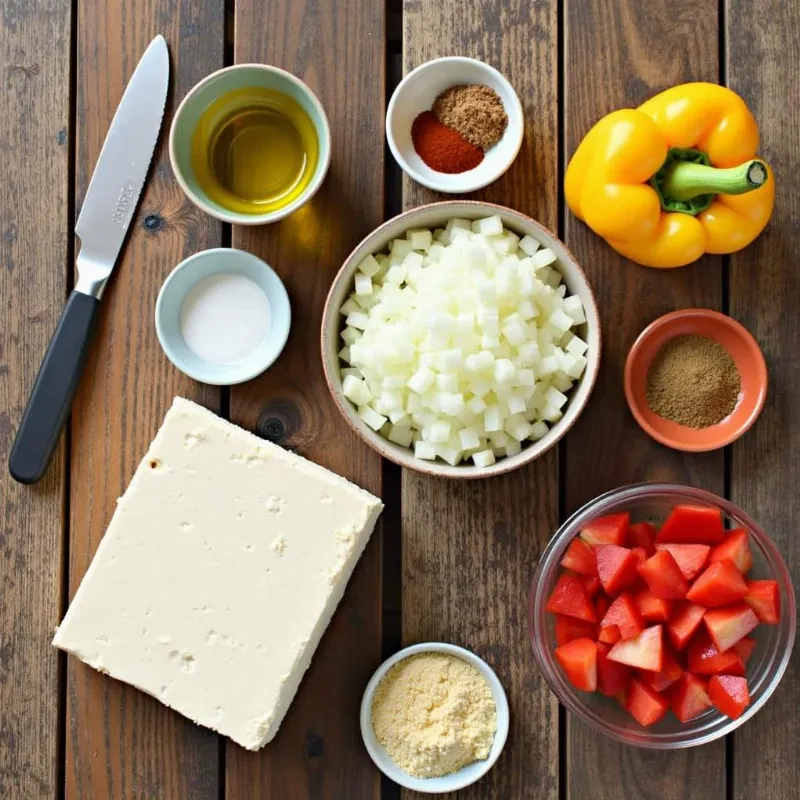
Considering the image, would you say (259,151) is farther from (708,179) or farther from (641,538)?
(641,538)

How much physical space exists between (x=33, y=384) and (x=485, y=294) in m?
0.72

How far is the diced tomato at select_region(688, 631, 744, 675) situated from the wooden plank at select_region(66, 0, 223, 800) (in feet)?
2.41

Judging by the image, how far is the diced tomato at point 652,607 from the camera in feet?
4.24

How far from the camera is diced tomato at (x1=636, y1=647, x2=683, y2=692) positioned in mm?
1312

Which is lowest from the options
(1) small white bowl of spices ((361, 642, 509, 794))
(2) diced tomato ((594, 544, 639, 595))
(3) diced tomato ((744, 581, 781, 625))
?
(1) small white bowl of spices ((361, 642, 509, 794))

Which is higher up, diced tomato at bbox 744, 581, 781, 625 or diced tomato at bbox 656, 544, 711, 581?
diced tomato at bbox 656, 544, 711, 581

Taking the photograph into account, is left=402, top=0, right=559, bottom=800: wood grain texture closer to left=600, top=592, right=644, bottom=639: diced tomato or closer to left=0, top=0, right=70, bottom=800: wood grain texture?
left=600, top=592, right=644, bottom=639: diced tomato

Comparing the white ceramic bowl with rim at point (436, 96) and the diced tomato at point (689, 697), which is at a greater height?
the white ceramic bowl with rim at point (436, 96)

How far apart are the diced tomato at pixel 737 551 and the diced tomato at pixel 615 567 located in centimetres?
12

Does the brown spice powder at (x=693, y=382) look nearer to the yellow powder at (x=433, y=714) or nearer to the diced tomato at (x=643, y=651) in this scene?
the diced tomato at (x=643, y=651)

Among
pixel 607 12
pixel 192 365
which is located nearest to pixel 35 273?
pixel 192 365

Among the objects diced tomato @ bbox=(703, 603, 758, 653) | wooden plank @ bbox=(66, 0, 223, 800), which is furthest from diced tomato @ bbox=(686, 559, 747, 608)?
wooden plank @ bbox=(66, 0, 223, 800)

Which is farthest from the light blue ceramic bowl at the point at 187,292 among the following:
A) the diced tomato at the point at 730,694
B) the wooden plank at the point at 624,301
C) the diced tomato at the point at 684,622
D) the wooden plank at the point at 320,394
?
the diced tomato at the point at 730,694

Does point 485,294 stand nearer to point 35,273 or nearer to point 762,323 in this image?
point 762,323
